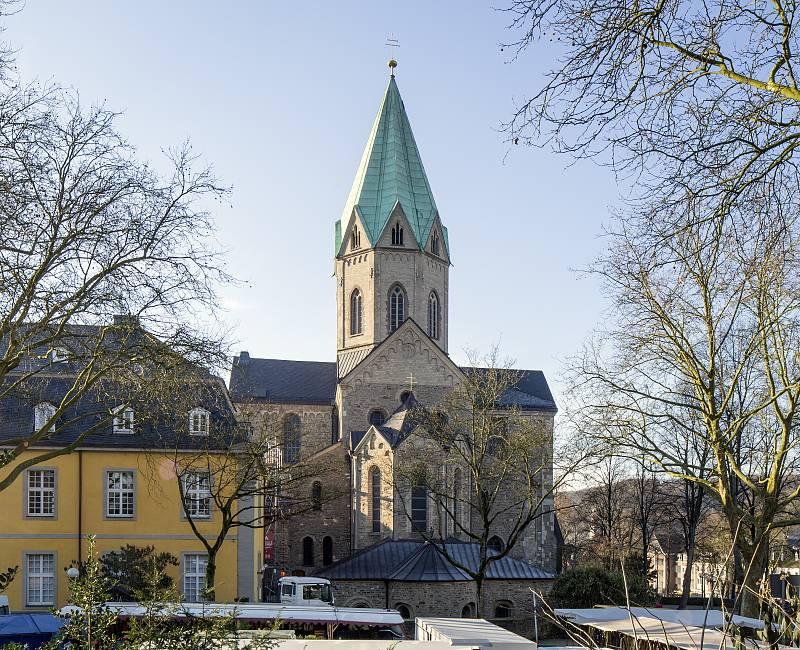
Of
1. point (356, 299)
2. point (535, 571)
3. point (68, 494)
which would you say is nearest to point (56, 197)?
point (68, 494)

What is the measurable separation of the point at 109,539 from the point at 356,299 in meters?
28.2

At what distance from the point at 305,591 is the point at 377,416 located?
19.0 meters

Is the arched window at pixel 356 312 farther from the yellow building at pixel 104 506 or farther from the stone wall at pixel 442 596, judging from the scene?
the yellow building at pixel 104 506

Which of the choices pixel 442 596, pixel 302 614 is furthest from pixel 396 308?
pixel 302 614

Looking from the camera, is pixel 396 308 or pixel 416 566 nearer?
pixel 416 566

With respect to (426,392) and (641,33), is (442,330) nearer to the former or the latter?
(426,392)

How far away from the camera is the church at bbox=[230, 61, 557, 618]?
4297 centimetres

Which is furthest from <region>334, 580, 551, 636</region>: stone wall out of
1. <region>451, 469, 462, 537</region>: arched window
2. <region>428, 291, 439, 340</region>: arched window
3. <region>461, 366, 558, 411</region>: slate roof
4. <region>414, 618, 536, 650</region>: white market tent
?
<region>414, 618, 536, 650</region>: white market tent

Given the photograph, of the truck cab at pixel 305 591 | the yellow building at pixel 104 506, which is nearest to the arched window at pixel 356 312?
the truck cab at pixel 305 591

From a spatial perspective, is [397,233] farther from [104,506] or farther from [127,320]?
[127,320]

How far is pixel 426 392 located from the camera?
53.9m

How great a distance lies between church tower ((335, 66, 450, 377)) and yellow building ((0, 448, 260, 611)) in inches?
967

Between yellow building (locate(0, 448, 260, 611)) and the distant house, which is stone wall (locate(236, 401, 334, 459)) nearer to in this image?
the distant house

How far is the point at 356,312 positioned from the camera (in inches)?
2297
